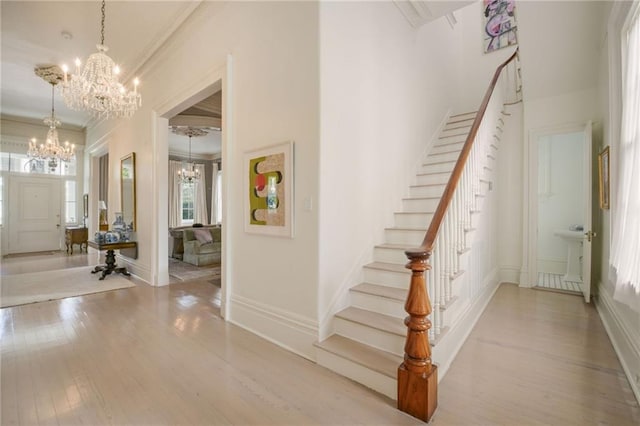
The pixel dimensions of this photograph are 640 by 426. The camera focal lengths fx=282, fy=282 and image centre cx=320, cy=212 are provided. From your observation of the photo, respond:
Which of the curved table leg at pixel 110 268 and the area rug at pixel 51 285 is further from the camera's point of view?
the curved table leg at pixel 110 268

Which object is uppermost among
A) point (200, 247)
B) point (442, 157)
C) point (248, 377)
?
point (442, 157)

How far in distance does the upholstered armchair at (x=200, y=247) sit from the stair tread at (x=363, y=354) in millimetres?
4699

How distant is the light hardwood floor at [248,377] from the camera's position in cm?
174

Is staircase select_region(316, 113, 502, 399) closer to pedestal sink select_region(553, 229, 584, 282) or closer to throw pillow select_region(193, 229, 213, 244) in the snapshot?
pedestal sink select_region(553, 229, 584, 282)

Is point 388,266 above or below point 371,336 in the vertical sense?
above

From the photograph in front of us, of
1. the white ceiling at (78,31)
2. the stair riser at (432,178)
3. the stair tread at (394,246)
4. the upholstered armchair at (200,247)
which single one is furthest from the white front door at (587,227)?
the upholstered armchair at (200,247)

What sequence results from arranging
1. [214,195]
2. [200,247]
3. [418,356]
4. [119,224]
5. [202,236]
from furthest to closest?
[214,195] → [202,236] → [200,247] → [119,224] → [418,356]

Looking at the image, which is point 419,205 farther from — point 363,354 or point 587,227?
point 587,227

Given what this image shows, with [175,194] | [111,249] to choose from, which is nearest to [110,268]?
[111,249]

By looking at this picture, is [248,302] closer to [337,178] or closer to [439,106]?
[337,178]

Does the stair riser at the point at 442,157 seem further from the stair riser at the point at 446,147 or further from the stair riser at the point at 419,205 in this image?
the stair riser at the point at 419,205

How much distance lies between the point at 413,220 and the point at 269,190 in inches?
70.8

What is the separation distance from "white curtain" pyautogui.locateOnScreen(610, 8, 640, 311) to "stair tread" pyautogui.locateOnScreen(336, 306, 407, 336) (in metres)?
1.55

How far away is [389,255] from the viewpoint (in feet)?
10.00
